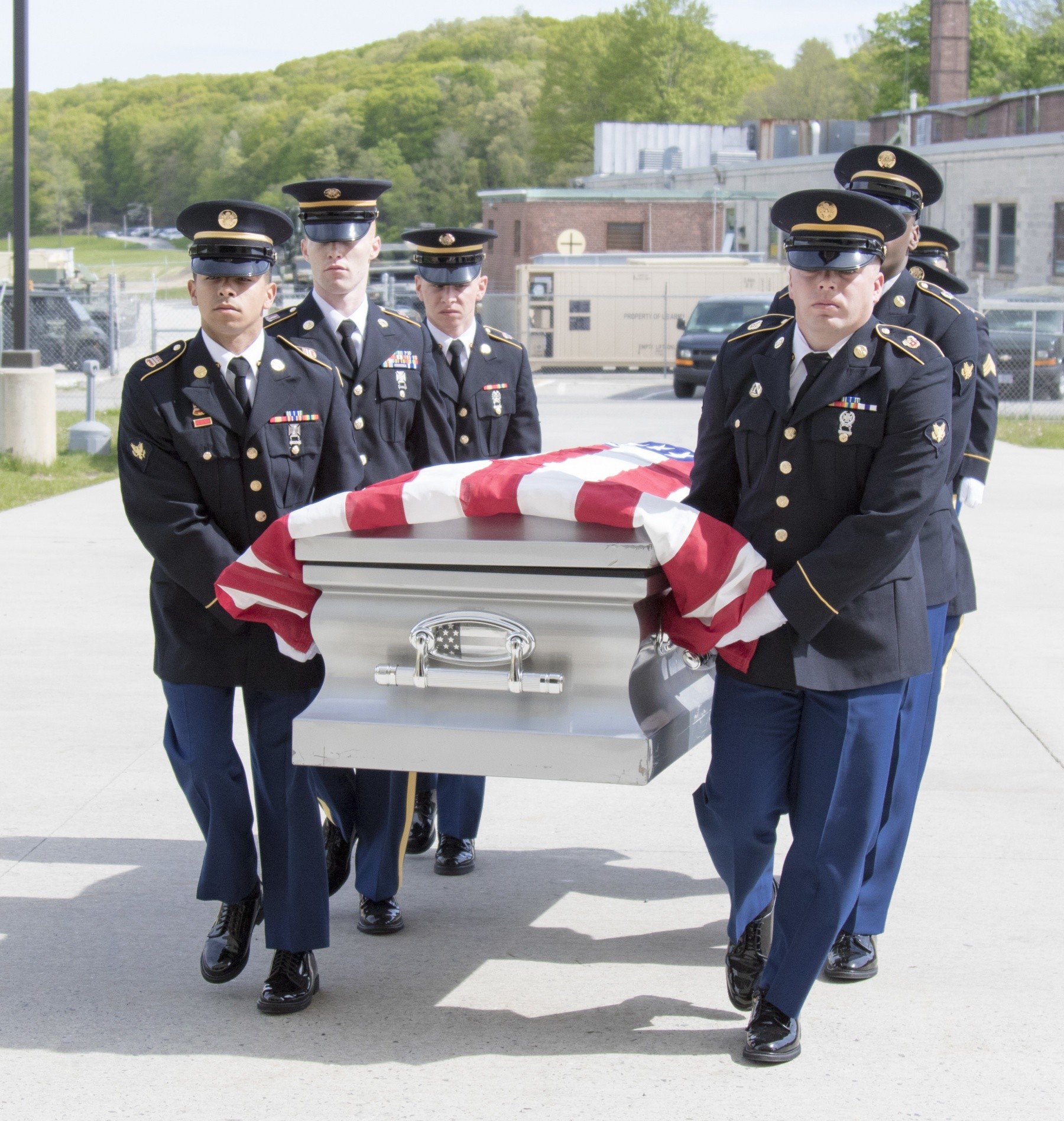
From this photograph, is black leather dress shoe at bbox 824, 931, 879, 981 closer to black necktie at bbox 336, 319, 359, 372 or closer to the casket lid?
the casket lid

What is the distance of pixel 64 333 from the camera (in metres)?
25.8

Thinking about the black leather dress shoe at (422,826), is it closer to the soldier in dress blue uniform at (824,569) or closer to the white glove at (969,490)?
the soldier in dress blue uniform at (824,569)

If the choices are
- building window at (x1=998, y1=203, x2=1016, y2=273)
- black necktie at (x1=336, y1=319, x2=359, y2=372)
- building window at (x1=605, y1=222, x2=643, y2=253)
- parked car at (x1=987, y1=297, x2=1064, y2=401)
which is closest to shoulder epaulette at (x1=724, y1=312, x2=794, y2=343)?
black necktie at (x1=336, y1=319, x2=359, y2=372)

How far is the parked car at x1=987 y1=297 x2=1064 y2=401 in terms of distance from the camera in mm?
21734

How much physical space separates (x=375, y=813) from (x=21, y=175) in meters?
10.9

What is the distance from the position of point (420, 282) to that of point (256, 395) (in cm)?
151

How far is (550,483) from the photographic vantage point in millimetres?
3215

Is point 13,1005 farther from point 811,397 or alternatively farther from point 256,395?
point 811,397

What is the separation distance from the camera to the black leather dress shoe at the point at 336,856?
437 cm

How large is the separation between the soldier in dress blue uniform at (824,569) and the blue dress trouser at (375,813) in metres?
0.98

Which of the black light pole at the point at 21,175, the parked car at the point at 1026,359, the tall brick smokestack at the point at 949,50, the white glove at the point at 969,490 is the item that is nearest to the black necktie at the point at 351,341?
the white glove at the point at 969,490

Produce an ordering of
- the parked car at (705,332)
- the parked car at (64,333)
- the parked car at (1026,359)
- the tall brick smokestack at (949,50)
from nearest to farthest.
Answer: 1. the parked car at (1026,359)
2. the parked car at (705,332)
3. the parked car at (64,333)
4. the tall brick smokestack at (949,50)

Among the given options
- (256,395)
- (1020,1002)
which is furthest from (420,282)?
(1020,1002)

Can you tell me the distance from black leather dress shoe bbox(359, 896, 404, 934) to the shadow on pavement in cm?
4
